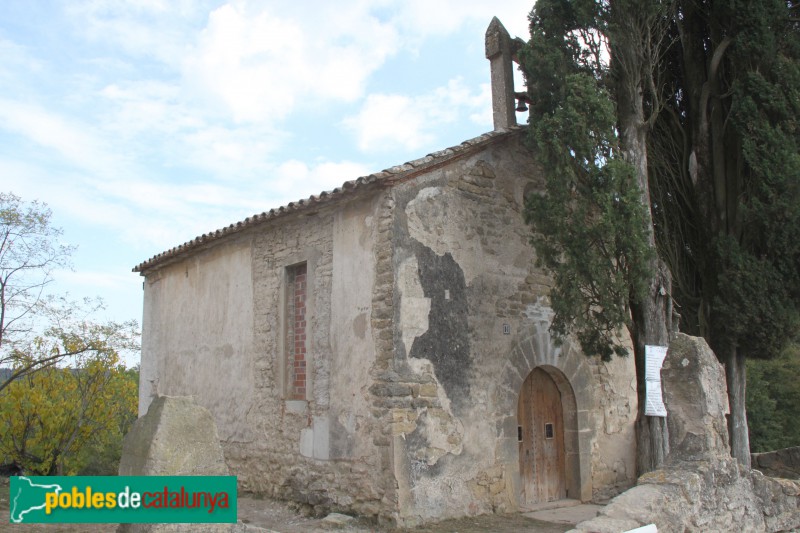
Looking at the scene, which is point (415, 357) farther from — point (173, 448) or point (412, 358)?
point (173, 448)

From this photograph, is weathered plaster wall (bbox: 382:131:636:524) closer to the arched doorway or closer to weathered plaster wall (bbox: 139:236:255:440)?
the arched doorway

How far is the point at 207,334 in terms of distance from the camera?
10.9m

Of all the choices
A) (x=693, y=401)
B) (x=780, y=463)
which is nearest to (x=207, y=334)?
(x=693, y=401)

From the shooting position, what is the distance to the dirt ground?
734 centimetres

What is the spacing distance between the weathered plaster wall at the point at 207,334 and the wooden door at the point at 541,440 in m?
3.74

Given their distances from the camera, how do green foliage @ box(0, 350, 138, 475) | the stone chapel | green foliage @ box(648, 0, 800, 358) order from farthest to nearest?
green foliage @ box(0, 350, 138, 475)
green foliage @ box(648, 0, 800, 358)
the stone chapel

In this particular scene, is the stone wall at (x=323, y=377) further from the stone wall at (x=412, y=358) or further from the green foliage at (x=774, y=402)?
the green foliage at (x=774, y=402)

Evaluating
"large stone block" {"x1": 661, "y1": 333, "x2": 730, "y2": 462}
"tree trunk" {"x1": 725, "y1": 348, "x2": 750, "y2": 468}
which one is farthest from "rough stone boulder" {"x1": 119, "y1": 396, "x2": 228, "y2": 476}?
"tree trunk" {"x1": 725, "y1": 348, "x2": 750, "y2": 468}

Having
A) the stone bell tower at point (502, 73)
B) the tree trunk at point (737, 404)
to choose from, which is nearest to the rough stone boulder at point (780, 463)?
the tree trunk at point (737, 404)

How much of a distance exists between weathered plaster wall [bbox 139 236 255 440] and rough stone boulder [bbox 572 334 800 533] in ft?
19.0

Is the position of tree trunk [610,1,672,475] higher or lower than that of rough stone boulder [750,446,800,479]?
higher

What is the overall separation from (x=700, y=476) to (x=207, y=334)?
300 inches

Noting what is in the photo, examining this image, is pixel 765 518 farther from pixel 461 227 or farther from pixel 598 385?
pixel 461 227

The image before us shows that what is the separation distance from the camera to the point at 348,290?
8.32 metres
